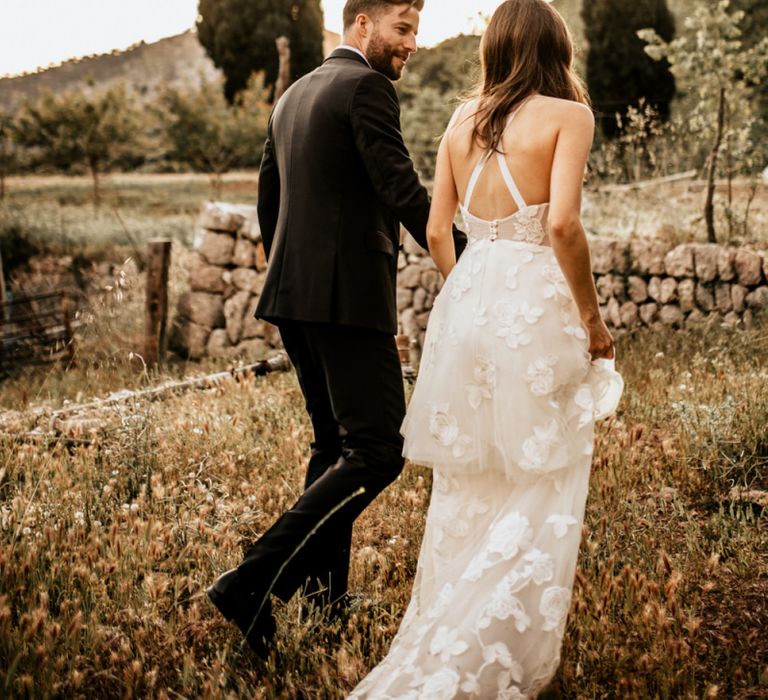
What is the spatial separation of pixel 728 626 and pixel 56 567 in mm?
2592

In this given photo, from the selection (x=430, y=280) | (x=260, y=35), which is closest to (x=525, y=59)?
(x=430, y=280)

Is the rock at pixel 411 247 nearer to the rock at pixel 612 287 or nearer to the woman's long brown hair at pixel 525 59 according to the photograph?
the rock at pixel 612 287

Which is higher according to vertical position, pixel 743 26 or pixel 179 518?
pixel 743 26

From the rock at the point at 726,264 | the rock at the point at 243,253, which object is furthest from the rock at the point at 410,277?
the rock at the point at 726,264

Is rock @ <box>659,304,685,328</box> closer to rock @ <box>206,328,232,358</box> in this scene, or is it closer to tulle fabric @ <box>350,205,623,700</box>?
rock @ <box>206,328,232,358</box>

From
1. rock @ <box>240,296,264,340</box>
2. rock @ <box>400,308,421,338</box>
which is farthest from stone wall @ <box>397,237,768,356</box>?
rock @ <box>240,296,264,340</box>

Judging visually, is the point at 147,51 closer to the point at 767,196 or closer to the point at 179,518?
the point at 767,196

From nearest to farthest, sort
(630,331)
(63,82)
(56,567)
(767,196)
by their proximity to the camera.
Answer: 1. (56,567)
2. (630,331)
3. (767,196)
4. (63,82)

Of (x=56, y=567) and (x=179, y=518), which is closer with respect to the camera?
(x=56, y=567)

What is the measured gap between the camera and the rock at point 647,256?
854 centimetres

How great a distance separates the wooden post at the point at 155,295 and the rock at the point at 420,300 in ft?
9.68

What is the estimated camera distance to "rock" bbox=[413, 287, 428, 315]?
981cm

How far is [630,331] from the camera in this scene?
8.45 meters

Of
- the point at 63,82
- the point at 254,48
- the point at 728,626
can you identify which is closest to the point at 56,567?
the point at 728,626
